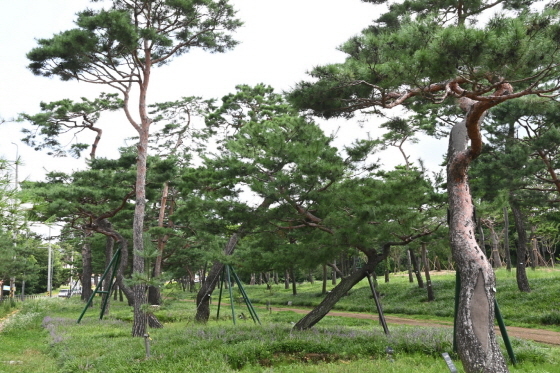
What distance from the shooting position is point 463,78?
568cm

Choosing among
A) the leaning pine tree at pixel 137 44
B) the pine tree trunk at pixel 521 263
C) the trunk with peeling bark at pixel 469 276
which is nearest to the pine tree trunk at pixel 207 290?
the leaning pine tree at pixel 137 44

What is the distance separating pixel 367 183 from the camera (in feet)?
30.4

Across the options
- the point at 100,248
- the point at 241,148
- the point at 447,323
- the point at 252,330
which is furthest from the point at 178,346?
the point at 100,248

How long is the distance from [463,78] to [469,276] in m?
2.86

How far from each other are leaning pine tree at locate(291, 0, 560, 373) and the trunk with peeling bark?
0.04ft

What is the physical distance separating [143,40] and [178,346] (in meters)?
8.91

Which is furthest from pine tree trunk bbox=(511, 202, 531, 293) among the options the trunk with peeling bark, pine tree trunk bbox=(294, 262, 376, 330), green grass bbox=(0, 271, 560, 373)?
the trunk with peeling bark

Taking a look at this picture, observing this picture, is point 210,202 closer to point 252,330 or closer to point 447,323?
point 252,330

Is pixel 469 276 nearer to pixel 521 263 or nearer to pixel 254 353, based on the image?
pixel 254 353

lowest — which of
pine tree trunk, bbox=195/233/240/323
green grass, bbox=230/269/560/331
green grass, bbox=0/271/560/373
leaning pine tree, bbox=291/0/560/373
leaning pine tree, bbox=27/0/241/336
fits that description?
green grass, bbox=230/269/560/331

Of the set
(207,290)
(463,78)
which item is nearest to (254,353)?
(463,78)

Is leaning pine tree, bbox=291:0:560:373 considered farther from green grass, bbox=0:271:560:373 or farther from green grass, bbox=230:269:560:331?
green grass, bbox=230:269:560:331

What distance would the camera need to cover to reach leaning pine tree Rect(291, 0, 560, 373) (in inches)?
203

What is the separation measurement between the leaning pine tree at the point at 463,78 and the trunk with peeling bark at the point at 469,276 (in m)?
0.01
